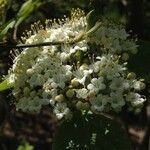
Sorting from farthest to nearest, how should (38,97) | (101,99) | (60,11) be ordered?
(60,11), (38,97), (101,99)

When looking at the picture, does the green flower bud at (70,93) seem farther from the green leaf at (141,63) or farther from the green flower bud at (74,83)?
the green leaf at (141,63)

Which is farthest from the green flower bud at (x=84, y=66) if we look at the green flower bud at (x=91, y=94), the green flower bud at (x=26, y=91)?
the green flower bud at (x=26, y=91)

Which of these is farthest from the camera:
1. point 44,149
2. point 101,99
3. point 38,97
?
point 44,149

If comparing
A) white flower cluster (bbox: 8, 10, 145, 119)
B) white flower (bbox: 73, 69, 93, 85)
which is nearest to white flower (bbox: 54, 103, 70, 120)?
white flower cluster (bbox: 8, 10, 145, 119)

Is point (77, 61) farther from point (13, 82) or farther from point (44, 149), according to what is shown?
point (44, 149)

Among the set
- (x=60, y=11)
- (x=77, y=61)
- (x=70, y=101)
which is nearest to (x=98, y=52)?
(x=77, y=61)
